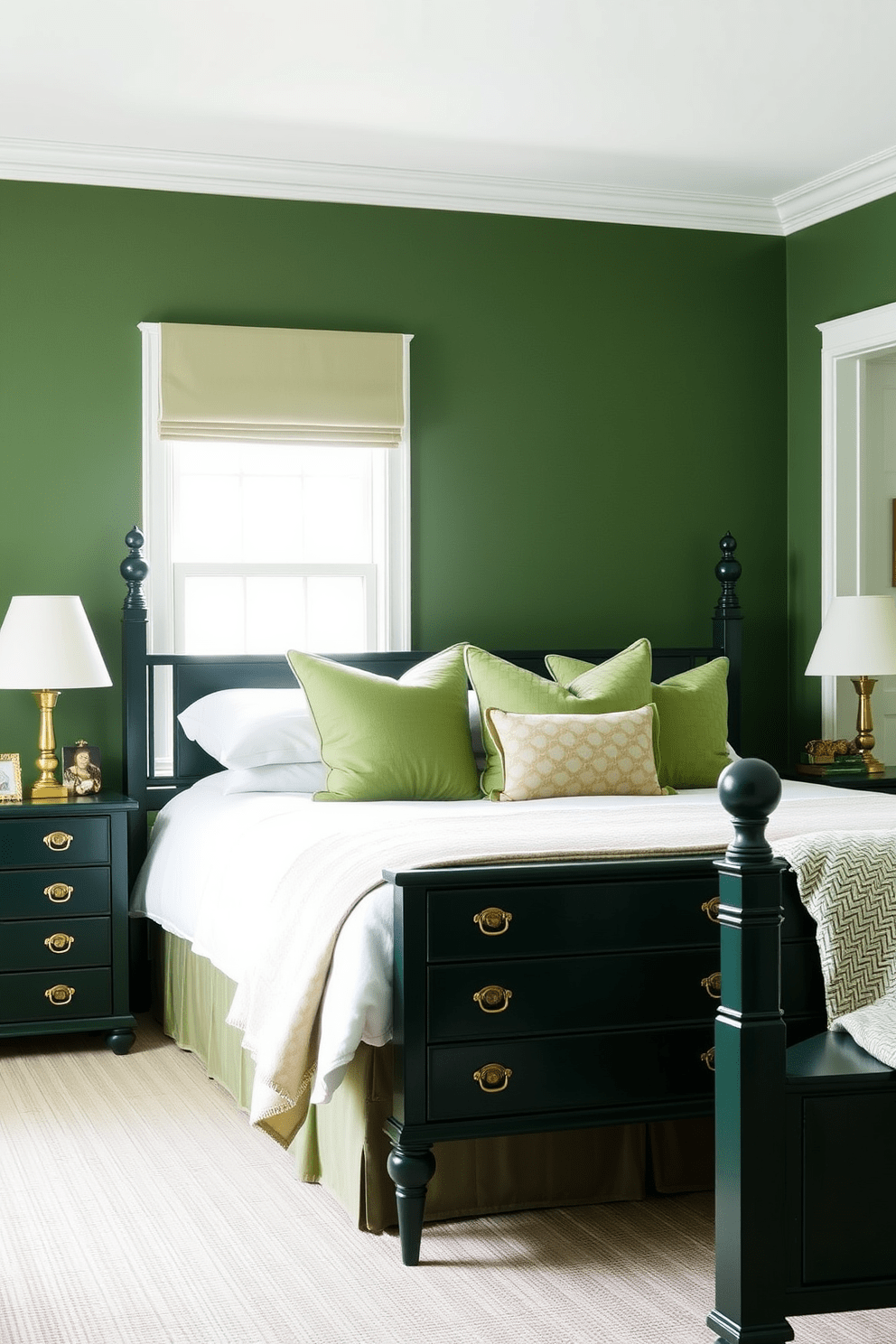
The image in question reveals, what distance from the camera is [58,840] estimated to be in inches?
171

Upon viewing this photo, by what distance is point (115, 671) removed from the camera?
483 cm

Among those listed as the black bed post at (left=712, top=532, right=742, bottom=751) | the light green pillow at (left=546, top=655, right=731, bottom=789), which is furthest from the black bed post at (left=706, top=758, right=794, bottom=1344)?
the black bed post at (left=712, top=532, right=742, bottom=751)

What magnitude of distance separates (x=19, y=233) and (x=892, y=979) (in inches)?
141

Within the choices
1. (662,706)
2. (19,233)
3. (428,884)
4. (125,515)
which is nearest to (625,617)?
(662,706)

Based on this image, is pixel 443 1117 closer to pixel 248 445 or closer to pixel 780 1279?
pixel 780 1279

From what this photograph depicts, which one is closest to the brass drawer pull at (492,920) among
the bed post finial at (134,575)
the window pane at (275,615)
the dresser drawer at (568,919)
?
the dresser drawer at (568,919)

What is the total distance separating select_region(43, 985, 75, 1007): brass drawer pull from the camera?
431 centimetres

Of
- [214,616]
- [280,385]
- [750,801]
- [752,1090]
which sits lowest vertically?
[752,1090]

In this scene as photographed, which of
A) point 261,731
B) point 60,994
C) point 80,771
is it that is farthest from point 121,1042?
point 261,731

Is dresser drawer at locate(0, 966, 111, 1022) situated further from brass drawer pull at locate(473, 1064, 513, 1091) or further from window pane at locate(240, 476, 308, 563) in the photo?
brass drawer pull at locate(473, 1064, 513, 1091)

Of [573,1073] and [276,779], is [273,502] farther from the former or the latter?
[573,1073]

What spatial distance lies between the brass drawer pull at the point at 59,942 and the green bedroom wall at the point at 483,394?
66 centimetres

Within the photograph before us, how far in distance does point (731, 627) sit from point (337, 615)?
1.42m

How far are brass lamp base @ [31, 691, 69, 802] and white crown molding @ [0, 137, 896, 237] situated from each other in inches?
65.7
